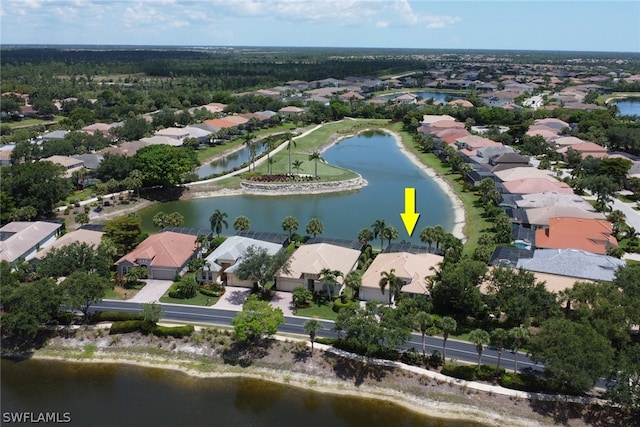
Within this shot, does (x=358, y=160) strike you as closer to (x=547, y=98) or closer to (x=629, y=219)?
(x=629, y=219)

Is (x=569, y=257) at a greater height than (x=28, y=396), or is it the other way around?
(x=569, y=257)

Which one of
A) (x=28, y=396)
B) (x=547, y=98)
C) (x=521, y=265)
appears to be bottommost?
(x=28, y=396)

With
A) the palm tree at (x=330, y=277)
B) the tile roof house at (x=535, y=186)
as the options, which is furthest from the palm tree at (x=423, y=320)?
the tile roof house at (x=535, y=186)

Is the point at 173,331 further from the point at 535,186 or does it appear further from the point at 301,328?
the point at 535,186

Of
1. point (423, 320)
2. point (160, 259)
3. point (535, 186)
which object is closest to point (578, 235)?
point (535, 186)

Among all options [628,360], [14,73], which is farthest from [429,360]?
[14,73]
